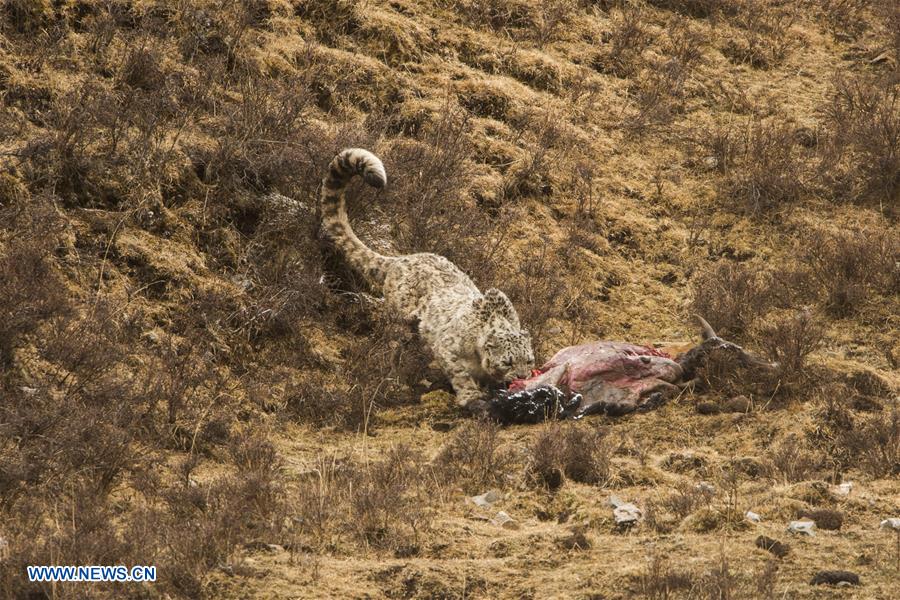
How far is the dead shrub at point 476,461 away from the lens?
7.91 m

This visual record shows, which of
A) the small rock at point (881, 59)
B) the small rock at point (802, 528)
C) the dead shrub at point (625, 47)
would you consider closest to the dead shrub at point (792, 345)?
the small rock at point (802, 528)

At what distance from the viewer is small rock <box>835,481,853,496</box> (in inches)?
306

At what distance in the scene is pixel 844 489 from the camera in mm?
7871

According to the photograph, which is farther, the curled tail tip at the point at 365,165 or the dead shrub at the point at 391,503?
the curled tail tip at the point at 365,165

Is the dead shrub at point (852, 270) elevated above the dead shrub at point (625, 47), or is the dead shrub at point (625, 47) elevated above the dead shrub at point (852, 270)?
the dead shrub at point (625, 47)

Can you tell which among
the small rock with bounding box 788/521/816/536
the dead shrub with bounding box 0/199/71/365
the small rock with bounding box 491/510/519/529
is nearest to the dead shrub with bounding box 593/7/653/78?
the dead shrub with bounding box 0/199/71/365

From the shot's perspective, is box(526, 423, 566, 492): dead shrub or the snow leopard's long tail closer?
box(526, 423, 566, 492): dead shrub

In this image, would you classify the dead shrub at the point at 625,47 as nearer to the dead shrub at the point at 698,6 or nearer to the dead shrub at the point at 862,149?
the dead shrub at the point at 698,6

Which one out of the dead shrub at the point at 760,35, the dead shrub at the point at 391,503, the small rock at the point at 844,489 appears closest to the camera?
the dead shrub at the point at 391,503

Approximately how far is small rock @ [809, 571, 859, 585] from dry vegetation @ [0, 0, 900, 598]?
8 cm

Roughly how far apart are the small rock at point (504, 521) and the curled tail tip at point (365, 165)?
338cm

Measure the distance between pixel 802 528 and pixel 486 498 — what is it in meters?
1.85

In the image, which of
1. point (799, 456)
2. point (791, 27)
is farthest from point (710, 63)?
point (799, 456)

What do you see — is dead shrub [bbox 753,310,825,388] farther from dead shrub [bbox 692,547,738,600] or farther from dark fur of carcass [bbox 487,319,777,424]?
dead shrub [bbox 692,547,738,600]
